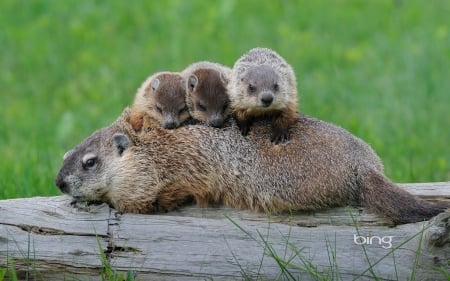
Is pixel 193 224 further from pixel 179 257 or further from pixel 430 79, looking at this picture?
pixel 430 79

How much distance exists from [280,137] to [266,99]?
1.57ft

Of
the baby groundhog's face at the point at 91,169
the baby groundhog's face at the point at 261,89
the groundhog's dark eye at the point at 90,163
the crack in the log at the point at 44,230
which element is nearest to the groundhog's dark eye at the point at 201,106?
the baby groundhog's face at the point at 261,89

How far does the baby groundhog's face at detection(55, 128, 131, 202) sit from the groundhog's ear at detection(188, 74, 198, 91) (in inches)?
40.0

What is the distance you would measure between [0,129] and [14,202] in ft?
16.7

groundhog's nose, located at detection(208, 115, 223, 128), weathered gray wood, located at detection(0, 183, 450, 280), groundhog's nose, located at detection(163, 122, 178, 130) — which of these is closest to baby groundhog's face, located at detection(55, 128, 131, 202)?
weathered gray wood, located at detection(0, 183, 450, 280)

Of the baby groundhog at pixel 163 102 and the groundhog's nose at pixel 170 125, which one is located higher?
the baby groundhog at pixel 163 102

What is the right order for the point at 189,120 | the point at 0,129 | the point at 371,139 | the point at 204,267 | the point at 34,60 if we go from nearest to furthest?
the point at 204,267 → the point at 189,120 → the point at 371,139 → the point at 0,129 → the point at 34,60

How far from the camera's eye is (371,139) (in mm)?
10727

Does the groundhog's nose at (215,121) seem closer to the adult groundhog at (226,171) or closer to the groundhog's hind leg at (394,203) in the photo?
the adult groundhog at (226,171)

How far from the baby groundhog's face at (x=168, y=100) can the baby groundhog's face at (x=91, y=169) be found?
448 mm

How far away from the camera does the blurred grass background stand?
1130 cm

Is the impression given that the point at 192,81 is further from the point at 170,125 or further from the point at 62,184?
the point at 62,184

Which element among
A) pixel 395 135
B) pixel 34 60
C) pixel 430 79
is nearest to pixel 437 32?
pixel 430 79

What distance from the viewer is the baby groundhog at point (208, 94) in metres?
7.46
